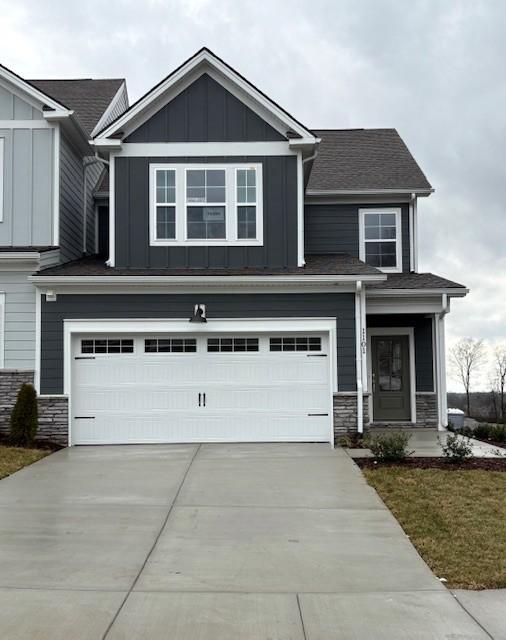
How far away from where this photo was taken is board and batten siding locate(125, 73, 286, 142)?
1406cm

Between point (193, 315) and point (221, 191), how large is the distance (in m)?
2.72

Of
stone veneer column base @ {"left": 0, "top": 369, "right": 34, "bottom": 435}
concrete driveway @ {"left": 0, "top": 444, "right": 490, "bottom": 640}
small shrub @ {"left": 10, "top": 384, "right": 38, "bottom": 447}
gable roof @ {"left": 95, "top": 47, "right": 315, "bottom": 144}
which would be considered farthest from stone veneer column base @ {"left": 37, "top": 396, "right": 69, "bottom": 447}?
gable roof @ {"left": 95, "top": 47, "right": 315, "bottom": 144}

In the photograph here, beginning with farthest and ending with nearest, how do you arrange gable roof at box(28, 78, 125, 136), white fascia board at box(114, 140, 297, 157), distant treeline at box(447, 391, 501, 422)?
distant treeline at box(447, 391, 501, 422) < gable roof at box(28, 78, 125, 136) < white fascia board at box(114, 140, 297, 157)

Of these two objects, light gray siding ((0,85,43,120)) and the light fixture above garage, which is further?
light gray siding ((0,85,43,120))

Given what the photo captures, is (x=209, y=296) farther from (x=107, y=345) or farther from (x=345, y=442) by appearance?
(x=345, y=442)

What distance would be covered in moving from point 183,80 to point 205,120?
2.95 ft

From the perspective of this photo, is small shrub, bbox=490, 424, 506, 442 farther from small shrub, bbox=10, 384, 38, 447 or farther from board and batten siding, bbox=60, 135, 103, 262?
board and batten siding, bbox=60, 135, 103, 262

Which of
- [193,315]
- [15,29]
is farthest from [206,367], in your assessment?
[15,29]

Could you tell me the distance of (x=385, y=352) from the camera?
16.7 metres

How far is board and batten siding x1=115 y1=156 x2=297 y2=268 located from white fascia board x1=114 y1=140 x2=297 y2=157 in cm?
20

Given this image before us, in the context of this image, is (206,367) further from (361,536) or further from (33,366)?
(361,536)

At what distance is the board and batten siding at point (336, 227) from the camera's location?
17047 mm

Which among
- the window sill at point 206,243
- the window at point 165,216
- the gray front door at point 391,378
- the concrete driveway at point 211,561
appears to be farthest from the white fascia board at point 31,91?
the gray front door at point 391,378

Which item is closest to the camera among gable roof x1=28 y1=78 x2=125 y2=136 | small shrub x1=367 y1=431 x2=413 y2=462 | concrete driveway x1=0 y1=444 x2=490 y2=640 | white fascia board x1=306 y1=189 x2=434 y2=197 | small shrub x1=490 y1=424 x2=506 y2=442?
concrete driveway x1=0 y1=444 x2=490 y2=640
